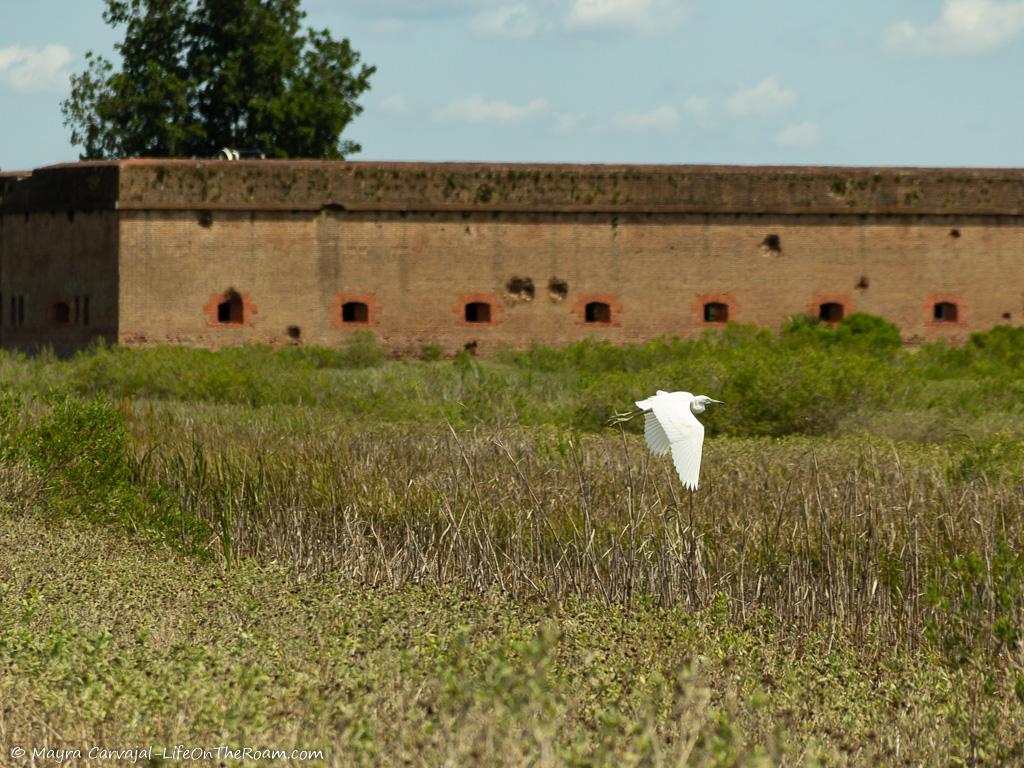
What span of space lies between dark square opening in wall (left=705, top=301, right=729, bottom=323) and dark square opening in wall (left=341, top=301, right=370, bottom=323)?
4.76 m

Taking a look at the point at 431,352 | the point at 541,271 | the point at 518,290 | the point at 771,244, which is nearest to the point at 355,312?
the point at 431,352

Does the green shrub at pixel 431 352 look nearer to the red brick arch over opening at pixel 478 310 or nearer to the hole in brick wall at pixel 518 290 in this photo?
the red brick arch over opening at pixel 478 310

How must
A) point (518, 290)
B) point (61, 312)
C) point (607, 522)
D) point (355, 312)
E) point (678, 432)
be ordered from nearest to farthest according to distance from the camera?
point (678, 432) → point (607, 522) → point (355, 312) → point (518, 290) → point (61, 312)

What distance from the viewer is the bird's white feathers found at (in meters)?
7.48

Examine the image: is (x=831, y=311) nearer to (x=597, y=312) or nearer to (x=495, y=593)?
(x=597, y=312)

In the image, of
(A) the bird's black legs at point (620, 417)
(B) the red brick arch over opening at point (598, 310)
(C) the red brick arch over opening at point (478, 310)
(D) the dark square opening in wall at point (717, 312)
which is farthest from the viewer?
(D) the dark square opening in wall at point (717, 312)

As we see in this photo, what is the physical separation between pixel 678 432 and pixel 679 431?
0.01 meters

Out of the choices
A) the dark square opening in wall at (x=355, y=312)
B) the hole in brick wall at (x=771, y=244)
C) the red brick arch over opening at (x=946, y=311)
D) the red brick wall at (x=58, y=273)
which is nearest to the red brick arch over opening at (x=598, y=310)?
the hole in brick wall at (x=771, y=244)

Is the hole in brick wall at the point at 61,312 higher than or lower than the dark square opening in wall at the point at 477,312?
lower

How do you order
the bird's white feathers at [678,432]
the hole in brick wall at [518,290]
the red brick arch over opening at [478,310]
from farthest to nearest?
the hole in brick wall at [518,290]
the red brick arch over opening at [478,310]
the bird's white feathers at [678,432]

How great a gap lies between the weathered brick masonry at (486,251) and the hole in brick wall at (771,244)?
0.08ft

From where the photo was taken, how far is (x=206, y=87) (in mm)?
28109

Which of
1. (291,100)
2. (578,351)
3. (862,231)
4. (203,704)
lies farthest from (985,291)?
(203,704)

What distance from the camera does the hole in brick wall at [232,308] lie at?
830 inches
